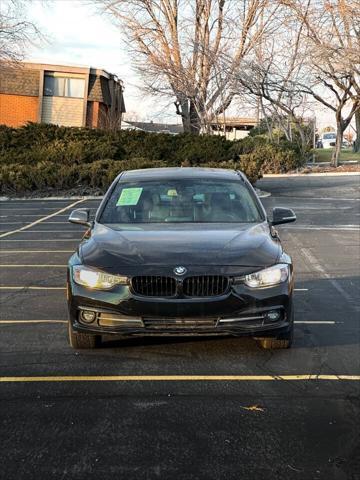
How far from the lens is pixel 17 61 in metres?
25.0

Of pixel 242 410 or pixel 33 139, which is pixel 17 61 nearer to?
pixel 33 139

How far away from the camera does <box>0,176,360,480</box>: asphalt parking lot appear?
9.82ft

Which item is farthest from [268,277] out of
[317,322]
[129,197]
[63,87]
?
[63,87]

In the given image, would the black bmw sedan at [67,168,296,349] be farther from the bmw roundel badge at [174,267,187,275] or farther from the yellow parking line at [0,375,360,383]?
the yellow parking line at [0,375,360,383]

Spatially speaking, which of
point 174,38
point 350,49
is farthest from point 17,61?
point 350,49

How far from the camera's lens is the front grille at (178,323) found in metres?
4.13

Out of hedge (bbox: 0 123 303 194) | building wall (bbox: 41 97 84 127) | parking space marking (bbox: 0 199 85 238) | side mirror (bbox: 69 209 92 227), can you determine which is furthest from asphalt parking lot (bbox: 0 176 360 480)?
building wall (bbox: 41 97 84 127)

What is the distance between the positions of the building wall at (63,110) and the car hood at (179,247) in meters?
32.2

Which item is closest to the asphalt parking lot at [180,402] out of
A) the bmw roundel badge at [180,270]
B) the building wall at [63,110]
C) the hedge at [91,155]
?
the bmw roundel badge at [180,270]

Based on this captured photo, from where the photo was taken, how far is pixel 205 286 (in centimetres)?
414

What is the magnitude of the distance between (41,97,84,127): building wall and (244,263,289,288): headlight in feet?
108

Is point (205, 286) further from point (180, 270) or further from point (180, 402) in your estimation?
point (180, 402)

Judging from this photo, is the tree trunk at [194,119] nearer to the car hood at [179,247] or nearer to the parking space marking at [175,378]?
the car hood at [179,247]

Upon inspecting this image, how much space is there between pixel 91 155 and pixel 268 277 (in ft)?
62.1
